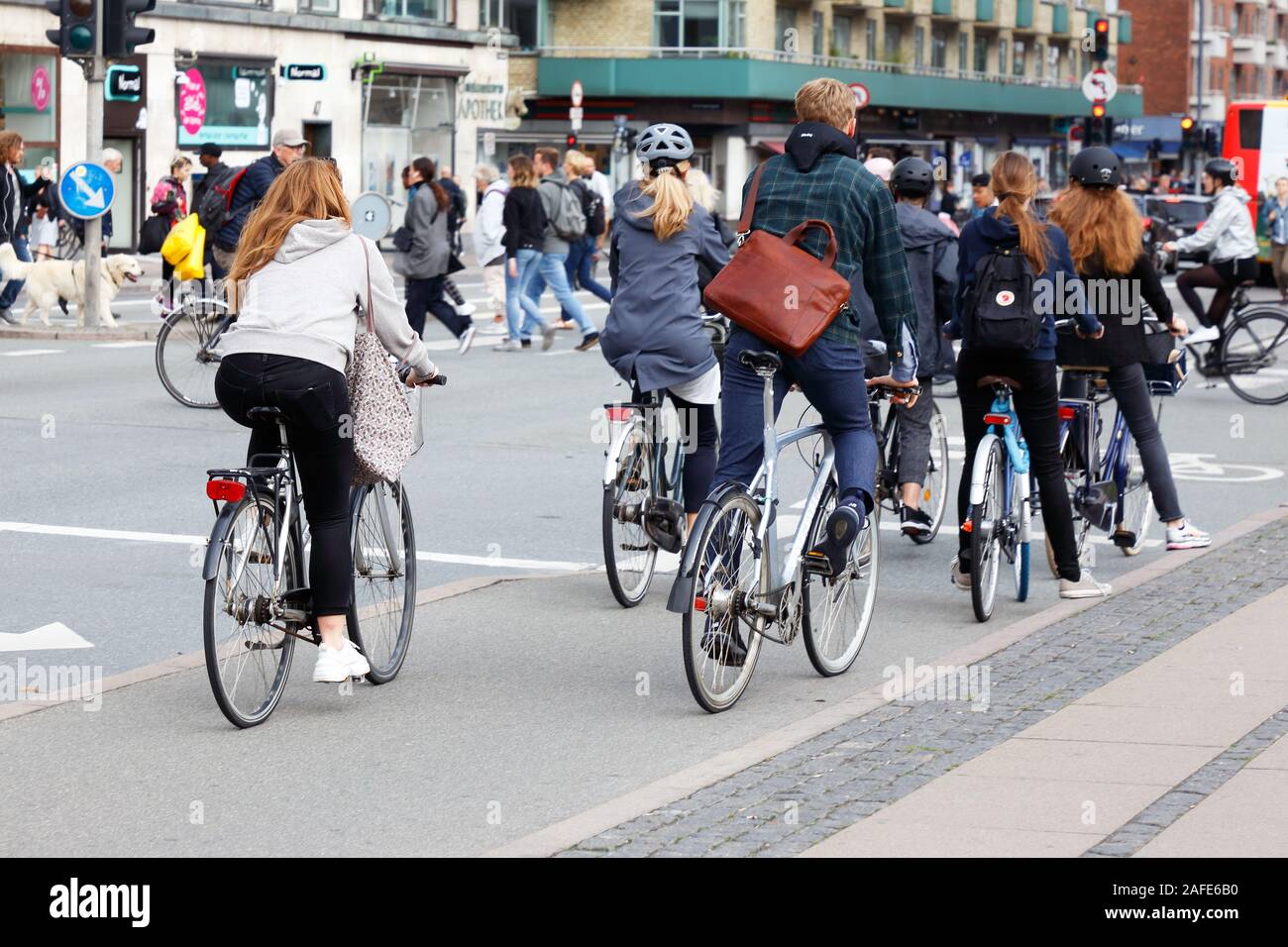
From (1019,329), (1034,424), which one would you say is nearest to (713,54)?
(1034,424)

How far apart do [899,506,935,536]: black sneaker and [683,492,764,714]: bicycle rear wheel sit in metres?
3.37

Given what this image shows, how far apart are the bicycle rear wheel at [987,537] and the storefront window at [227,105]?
34.3 m

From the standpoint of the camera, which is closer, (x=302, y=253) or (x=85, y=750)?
(x=85, y=750)

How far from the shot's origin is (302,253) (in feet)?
20.9

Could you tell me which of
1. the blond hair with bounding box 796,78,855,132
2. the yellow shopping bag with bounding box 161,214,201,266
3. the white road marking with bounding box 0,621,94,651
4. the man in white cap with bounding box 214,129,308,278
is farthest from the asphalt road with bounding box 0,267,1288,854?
the yellow shopping bag with bounding box 161,214,201,266

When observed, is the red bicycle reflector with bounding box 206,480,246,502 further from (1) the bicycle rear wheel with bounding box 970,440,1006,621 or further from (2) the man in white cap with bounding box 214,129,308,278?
(2) the man in white cap with bounding box 214,129,308,278

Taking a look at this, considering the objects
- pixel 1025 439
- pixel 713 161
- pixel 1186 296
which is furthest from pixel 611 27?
pixel 1025 439

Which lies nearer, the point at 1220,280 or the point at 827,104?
the point at 827,104

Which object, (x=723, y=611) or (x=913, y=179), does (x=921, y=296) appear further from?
(x=723, y=611)

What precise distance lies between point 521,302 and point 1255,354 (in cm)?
719

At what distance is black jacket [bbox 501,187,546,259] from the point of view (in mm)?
20250

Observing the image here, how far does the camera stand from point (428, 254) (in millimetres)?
18828
